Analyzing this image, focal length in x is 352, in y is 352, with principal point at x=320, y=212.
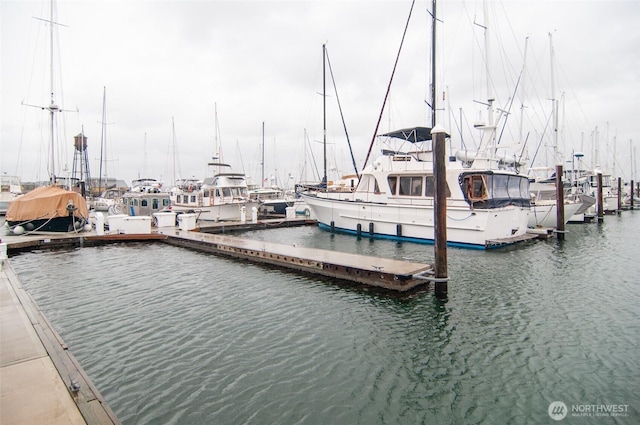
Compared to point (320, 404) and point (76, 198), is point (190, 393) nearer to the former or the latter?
point (320, 404)

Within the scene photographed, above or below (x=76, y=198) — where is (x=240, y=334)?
below

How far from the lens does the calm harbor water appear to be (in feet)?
16.3

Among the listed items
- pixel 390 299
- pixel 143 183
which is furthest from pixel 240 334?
pixel 143 183

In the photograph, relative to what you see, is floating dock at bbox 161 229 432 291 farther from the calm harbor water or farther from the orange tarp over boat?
the orange tarp over boat

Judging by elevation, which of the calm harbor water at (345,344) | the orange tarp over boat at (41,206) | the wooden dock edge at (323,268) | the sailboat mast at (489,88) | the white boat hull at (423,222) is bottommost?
the calm harbor water at (345,344)

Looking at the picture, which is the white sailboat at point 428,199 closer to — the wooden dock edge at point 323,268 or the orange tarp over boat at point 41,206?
the wooden dock edge at point 323,268

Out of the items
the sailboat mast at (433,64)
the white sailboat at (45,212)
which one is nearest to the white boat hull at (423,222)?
the sailboat mast at (433,64)

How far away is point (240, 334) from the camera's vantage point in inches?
287

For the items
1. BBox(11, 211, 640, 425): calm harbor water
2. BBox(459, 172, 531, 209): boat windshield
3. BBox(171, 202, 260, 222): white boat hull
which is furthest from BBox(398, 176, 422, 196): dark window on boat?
BBox(171, 202, 260, 222): white boat hull

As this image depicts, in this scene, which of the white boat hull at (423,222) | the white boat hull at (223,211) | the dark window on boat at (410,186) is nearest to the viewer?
→ the white boat hull at (423,222)

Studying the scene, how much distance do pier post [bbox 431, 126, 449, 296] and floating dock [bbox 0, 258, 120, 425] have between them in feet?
26.2

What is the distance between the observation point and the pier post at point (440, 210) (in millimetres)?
9539

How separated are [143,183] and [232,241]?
32672mm

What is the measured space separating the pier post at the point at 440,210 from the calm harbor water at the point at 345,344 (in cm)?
56
